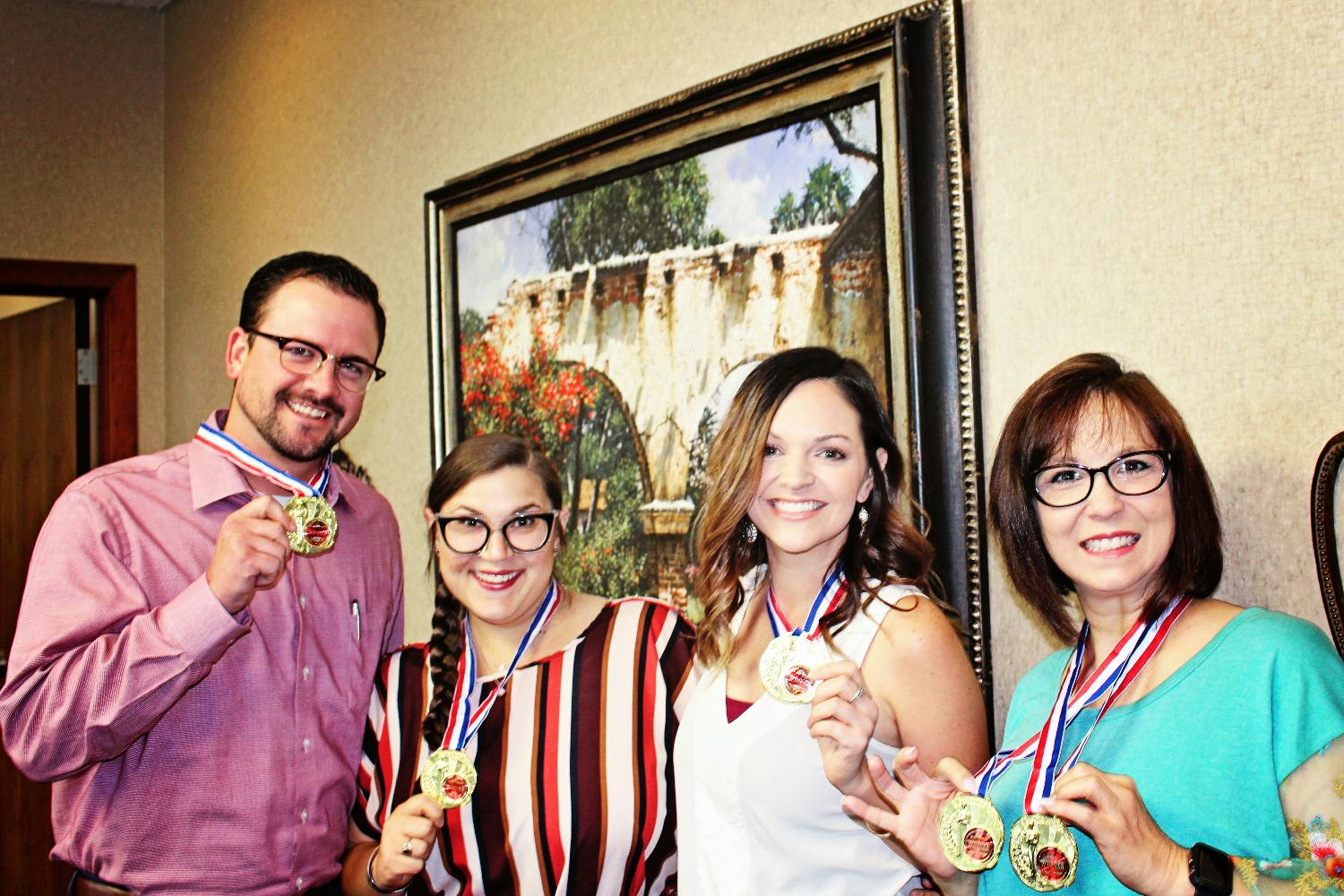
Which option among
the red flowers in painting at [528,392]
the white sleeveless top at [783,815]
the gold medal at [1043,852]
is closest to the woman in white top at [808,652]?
the white sleeveless top at [783,815]

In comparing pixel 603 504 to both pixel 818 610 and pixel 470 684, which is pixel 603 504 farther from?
pixel 818 610

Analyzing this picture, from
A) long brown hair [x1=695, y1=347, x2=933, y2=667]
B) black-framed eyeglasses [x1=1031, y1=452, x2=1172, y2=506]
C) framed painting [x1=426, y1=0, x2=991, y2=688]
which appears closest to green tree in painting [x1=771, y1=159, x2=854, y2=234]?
framed painting [x1=426, y1=0, x2=991, y2=688]

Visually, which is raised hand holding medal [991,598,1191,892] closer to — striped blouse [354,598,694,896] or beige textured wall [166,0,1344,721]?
beige textured wall [166,0,1344,721]

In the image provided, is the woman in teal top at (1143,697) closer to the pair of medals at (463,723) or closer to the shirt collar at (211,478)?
the pair of medals at (463,723)

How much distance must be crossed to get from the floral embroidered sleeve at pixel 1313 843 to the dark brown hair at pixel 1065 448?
0.98ft

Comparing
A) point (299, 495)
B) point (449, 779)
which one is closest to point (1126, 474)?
point (449, 779)

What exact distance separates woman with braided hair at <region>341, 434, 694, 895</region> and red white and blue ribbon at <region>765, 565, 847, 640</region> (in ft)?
0.85

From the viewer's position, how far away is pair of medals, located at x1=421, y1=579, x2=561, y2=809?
2.14m

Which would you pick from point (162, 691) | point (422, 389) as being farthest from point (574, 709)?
point (422, 389)

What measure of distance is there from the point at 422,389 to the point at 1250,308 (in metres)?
2.76

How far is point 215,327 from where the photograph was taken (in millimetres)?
5117

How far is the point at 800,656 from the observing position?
1.90m

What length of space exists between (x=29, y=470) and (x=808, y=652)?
4.70m

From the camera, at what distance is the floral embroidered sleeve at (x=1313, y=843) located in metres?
1.42
